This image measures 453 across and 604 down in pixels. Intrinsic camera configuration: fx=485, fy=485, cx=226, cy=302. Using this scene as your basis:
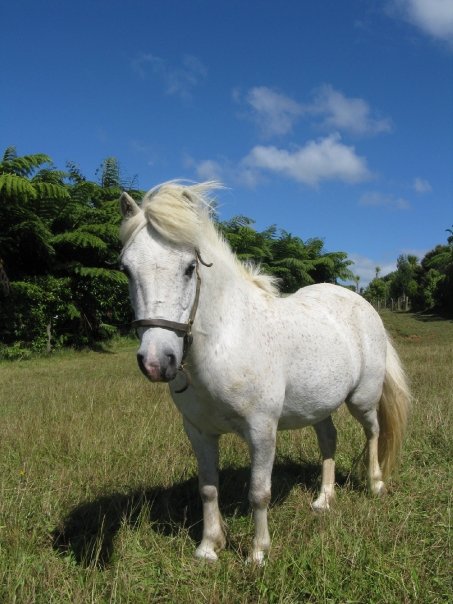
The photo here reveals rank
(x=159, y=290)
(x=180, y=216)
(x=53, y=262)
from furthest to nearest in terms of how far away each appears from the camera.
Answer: (x=53, y=262) < (x=180, y=216) < (x=159, y=290)

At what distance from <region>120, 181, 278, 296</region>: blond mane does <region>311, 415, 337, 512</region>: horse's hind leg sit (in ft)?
5.90

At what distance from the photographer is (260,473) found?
2.61 m

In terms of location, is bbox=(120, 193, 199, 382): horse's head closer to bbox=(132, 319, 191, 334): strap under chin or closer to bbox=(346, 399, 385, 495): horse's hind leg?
bbox=(132, 319, 191, 334): strap under chin

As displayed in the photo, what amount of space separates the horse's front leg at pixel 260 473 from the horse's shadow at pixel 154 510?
468mm

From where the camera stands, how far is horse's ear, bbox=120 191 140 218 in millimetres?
2293

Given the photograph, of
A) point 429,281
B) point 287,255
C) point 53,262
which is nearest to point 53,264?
point 53,262

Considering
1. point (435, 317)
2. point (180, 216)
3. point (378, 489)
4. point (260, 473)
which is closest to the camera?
point (180, 216)

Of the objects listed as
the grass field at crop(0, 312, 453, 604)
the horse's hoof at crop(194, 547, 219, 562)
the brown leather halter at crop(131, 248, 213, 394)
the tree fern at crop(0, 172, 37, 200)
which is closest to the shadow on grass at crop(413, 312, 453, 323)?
the tree fern at crop(0, 172, 37, 200)

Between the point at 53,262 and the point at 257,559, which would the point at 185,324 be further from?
the point at 53,262

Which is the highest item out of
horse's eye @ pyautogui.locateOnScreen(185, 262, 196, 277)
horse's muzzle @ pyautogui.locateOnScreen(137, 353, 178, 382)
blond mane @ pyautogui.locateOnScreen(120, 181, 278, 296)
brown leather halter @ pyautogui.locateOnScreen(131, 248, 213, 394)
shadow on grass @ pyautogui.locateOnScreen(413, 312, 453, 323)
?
blond mane @ pyautogui.locateOnScreen(120, 181, 278, 296)

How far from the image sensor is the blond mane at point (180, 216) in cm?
211

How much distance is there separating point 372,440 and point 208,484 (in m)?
1.62

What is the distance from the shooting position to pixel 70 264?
13.5 metres

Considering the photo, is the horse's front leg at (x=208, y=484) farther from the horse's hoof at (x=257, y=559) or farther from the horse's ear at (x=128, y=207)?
the horse's ear at (x=128, y=207)
